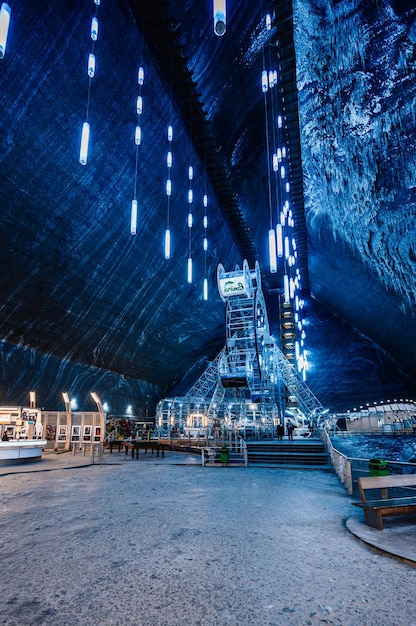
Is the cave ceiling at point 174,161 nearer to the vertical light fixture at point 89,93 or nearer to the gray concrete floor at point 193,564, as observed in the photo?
the vertical light fixture at point 89,93

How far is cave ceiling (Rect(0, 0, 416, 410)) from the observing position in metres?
13.0

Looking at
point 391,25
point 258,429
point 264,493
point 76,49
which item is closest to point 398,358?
point 258,429

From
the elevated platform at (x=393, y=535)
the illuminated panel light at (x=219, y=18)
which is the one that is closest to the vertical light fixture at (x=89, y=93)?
the illuminated panel light at (x=219, y=18)

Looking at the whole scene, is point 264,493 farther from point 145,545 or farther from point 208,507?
point 145,545

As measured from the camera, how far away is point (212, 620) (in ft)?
9.15

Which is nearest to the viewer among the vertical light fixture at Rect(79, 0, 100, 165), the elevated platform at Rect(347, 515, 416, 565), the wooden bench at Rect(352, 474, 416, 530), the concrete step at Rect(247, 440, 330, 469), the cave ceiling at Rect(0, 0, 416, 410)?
the elevated platform at Rect(347, 515, 416, 565)

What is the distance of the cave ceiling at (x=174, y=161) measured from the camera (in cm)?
1298

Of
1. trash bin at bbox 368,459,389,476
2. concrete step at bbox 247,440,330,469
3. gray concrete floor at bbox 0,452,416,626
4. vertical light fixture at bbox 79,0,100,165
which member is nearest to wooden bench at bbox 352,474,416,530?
gray concrete floor at bbox 0,452,416,626

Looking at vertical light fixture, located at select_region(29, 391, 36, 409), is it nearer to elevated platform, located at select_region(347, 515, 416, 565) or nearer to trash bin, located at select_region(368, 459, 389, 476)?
trash bin, located at select_region(368, 459, 389, 476)

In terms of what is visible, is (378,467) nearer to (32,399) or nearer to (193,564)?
(193,564)

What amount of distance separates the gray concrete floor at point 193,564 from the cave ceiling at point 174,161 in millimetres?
12624

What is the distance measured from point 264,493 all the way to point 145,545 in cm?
431

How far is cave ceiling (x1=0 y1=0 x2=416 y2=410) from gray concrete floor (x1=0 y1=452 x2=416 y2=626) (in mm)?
12624

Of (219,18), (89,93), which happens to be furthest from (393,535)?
(89,93)
